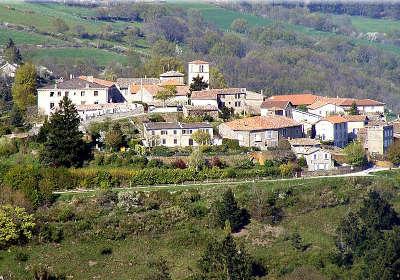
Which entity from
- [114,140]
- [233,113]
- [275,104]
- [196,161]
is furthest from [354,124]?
[114,140]

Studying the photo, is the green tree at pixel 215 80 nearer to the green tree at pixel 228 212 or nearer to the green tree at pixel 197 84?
the green tree at pixel 197 84

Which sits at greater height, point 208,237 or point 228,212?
point 228,212

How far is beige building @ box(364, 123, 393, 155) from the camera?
206 ft

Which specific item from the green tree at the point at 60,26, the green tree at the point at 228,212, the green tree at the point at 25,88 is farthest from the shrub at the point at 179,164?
the green tree at the point at 60,26

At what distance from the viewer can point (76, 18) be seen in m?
129

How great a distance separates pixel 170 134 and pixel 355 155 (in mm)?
11108

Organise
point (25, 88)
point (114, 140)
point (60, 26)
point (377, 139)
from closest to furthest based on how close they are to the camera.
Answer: point (114, 140), point (377, 139), point (25, 88), point (60, 26)

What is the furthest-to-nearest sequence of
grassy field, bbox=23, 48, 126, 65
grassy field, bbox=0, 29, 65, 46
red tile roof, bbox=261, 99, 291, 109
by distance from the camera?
grassy field, bbox=0, 29, 65, 46 → grassy field, bbox=23, 48, 126, 65 → red tile roof, bbox=261, 99, 291, 109

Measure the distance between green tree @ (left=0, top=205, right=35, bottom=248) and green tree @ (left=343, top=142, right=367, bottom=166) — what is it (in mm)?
20204

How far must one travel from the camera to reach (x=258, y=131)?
193 feet

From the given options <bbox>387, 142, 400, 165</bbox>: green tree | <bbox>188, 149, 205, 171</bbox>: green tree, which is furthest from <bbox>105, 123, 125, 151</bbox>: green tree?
<bbox>387, 142, 400, 165</bbox>: green tree

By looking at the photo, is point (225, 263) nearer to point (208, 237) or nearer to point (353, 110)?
point (208, 237)

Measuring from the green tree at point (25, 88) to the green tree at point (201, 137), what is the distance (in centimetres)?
1365

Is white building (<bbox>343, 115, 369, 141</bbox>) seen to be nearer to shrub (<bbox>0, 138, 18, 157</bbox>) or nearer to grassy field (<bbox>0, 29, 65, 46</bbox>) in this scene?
shrub (<bbox>0, 138, 18, 157</bbox>)
